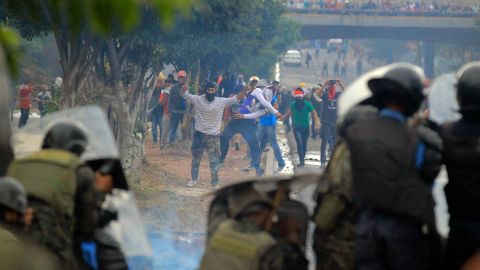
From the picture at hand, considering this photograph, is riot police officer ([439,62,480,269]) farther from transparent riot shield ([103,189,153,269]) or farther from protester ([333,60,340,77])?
protester ([333,60,340,77])

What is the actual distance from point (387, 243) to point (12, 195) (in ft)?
5.14

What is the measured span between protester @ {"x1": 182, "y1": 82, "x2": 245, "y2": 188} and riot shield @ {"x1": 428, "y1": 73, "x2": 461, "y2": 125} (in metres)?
11.4

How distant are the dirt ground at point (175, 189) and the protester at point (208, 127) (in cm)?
47

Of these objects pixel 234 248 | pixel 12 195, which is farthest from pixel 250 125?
pixel 12 195

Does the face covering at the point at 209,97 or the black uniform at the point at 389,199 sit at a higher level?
the black uniform at the point at 389,199

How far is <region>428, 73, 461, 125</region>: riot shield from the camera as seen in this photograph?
5.42 m

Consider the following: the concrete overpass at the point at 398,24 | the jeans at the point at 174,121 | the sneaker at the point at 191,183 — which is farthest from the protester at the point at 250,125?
the concrete overpass at the point at 398,24

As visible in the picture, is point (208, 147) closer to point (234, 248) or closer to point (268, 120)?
point (268, 120)

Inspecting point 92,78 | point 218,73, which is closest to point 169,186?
point 92,78

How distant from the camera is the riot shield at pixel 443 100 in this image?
5.42 m

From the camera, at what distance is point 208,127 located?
1683 centimetres

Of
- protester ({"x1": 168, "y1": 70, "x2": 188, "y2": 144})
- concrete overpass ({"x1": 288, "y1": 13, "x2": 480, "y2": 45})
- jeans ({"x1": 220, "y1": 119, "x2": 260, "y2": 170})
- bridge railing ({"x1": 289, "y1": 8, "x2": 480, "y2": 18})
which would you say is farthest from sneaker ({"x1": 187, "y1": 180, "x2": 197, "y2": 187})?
bridge railing ({"x1": 289, "y1": 8, "x2": 480, "y2": 18})

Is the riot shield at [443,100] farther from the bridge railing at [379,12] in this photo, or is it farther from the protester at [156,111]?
the bridge railing at [379,12]

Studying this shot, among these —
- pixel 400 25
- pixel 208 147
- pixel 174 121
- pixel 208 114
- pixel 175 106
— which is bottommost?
pixel 400 25
